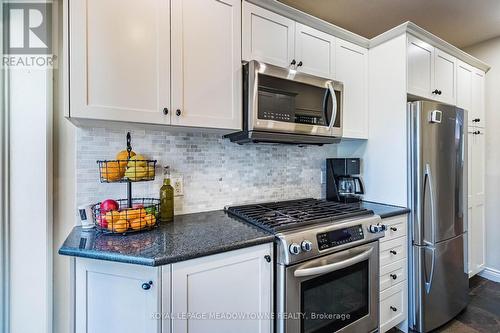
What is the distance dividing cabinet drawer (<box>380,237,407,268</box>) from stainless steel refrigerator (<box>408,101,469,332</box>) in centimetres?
8

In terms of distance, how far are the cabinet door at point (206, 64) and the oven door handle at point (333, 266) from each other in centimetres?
88

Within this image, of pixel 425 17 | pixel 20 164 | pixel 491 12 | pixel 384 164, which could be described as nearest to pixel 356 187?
pixel 384 164

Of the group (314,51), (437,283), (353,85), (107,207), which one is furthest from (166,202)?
(437,283)

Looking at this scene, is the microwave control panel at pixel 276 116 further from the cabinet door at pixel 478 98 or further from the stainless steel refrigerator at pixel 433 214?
the cabinet door at pixel 478 98

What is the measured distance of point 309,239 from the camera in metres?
1.31

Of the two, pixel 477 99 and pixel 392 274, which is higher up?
pixel 477 99

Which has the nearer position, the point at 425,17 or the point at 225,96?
the point at 225,96

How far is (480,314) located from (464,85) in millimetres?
2103

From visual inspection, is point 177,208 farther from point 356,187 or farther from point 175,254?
point 356,187

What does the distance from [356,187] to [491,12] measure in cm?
191

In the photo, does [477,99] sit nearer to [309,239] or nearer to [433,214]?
[433,214]

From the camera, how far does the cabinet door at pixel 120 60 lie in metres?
1.13

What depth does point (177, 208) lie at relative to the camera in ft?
5.48

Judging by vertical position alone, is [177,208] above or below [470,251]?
above
